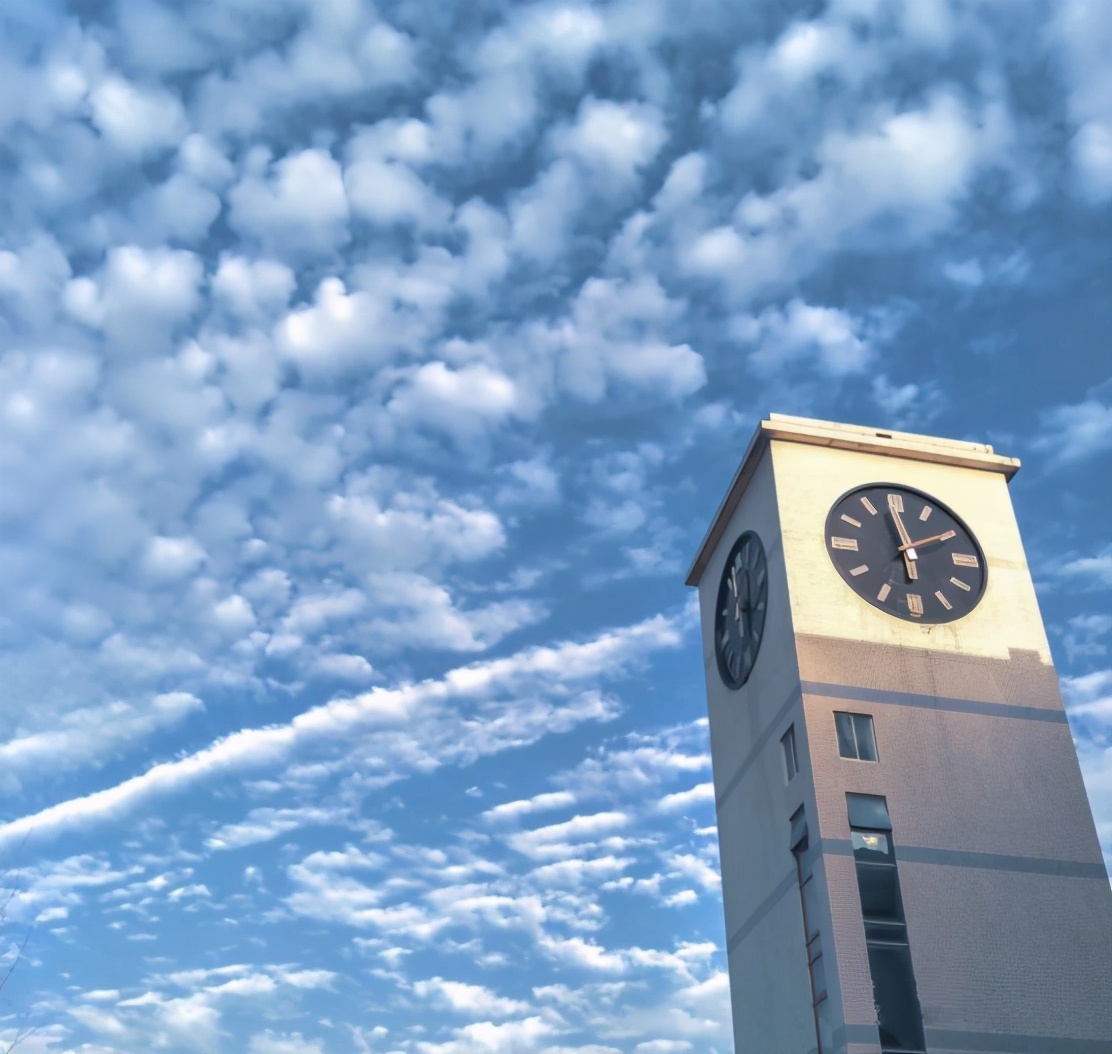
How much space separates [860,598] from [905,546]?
2.17 meters

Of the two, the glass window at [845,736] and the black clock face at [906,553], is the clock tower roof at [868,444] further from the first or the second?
the glass window at [845,736]

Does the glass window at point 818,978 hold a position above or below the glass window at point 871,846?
below

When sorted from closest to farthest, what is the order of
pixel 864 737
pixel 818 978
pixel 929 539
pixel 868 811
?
pixel 818 978 → pixel 868 811 → pixel 864 737 → pixel 929 539

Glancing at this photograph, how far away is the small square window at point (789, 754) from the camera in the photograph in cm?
2944

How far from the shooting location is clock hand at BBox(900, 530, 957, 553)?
3219cm

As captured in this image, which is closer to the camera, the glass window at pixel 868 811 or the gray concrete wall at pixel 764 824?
the glass window at pixel 868 811

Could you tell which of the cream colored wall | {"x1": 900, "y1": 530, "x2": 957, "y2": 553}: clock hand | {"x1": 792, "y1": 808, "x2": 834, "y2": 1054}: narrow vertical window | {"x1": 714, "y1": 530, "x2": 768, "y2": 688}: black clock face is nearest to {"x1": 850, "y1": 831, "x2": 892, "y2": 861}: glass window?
{"x1": 792, "y1": 808, "x2": 834, "y2": 1054}: narrow vertical window

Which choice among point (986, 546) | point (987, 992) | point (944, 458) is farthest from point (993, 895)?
point (944, 458)

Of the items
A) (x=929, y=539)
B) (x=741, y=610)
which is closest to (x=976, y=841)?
(x=929, y=539)

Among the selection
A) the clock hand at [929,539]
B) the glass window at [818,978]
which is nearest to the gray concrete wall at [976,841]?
the glass window at [818,978]

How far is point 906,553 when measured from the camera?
3206 cm

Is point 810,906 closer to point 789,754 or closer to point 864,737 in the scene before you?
point 789,754

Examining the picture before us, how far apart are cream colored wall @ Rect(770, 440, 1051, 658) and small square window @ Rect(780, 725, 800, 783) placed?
2.51 metres

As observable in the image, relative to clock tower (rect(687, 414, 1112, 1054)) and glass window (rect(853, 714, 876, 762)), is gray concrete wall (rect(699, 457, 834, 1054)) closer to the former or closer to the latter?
clock tower (rect(687, 414, 1112, 1054))
